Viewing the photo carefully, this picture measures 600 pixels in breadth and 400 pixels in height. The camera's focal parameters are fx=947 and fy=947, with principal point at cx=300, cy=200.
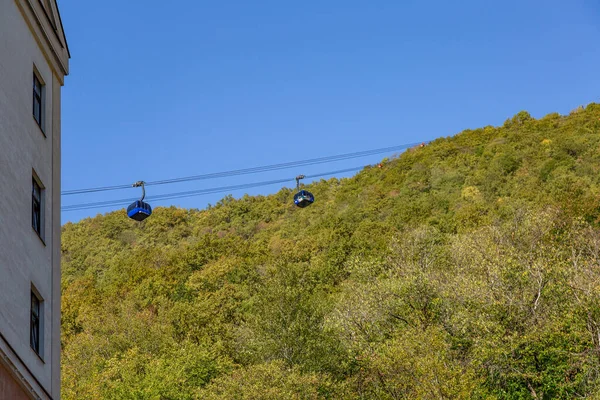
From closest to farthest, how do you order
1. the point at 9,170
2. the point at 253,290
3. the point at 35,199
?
the point at 9,170
the point at 35,199
the point at 253,290

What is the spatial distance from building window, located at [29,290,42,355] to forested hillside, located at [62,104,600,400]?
21.3 m

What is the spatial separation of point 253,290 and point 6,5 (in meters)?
58.1

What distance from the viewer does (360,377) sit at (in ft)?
165

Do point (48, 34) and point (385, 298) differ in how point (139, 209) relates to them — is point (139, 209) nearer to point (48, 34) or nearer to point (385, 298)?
point (385, 298)

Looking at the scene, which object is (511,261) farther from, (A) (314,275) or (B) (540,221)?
(A) (314,275)

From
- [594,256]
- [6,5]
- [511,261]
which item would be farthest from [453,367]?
[6,5]

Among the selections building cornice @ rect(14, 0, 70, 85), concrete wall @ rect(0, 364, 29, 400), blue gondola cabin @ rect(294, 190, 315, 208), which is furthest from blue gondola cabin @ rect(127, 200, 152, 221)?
concrete wall @ rect(0, 364, 29, 400)

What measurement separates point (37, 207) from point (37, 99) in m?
3.11

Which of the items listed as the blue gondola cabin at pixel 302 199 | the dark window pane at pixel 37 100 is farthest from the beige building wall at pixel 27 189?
the blue gondola cabin at pixel 302 199

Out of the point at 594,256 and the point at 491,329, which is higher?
the point at 594,256

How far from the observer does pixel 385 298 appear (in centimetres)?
5222

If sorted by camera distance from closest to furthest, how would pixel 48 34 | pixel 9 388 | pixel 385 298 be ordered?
pixel 9 388
pixel 48 34
pixel 385 298

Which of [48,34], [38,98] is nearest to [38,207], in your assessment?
[38,98]

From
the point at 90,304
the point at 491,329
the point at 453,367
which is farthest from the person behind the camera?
the point at 90,304
